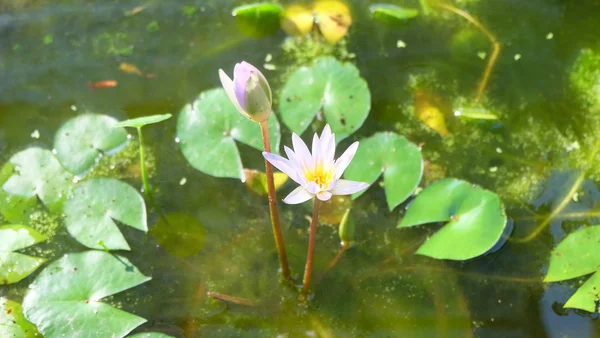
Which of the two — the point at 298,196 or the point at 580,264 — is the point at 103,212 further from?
the point at 580,264

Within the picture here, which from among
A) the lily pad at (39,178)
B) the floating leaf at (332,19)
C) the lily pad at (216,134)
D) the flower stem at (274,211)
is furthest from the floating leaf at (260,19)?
the lily pad at (39,178)

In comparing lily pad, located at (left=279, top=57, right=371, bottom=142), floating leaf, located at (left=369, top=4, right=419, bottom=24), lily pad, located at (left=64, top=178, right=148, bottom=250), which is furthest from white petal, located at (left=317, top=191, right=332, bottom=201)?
floating leaf, located at (left=369, top=4, right=419, bottom=24)

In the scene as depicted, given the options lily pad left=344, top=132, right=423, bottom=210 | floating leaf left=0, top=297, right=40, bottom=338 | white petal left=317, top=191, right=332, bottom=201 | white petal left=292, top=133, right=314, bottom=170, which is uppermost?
Result: white petal left=292, top=133, right=314, bottom=170

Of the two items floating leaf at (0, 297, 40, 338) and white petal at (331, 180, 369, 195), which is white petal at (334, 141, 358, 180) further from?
floating leaf at (0, 297, 40, 338)

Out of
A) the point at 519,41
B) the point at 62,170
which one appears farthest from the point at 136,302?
the point at 519,41

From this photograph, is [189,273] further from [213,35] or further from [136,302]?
[213,35]
